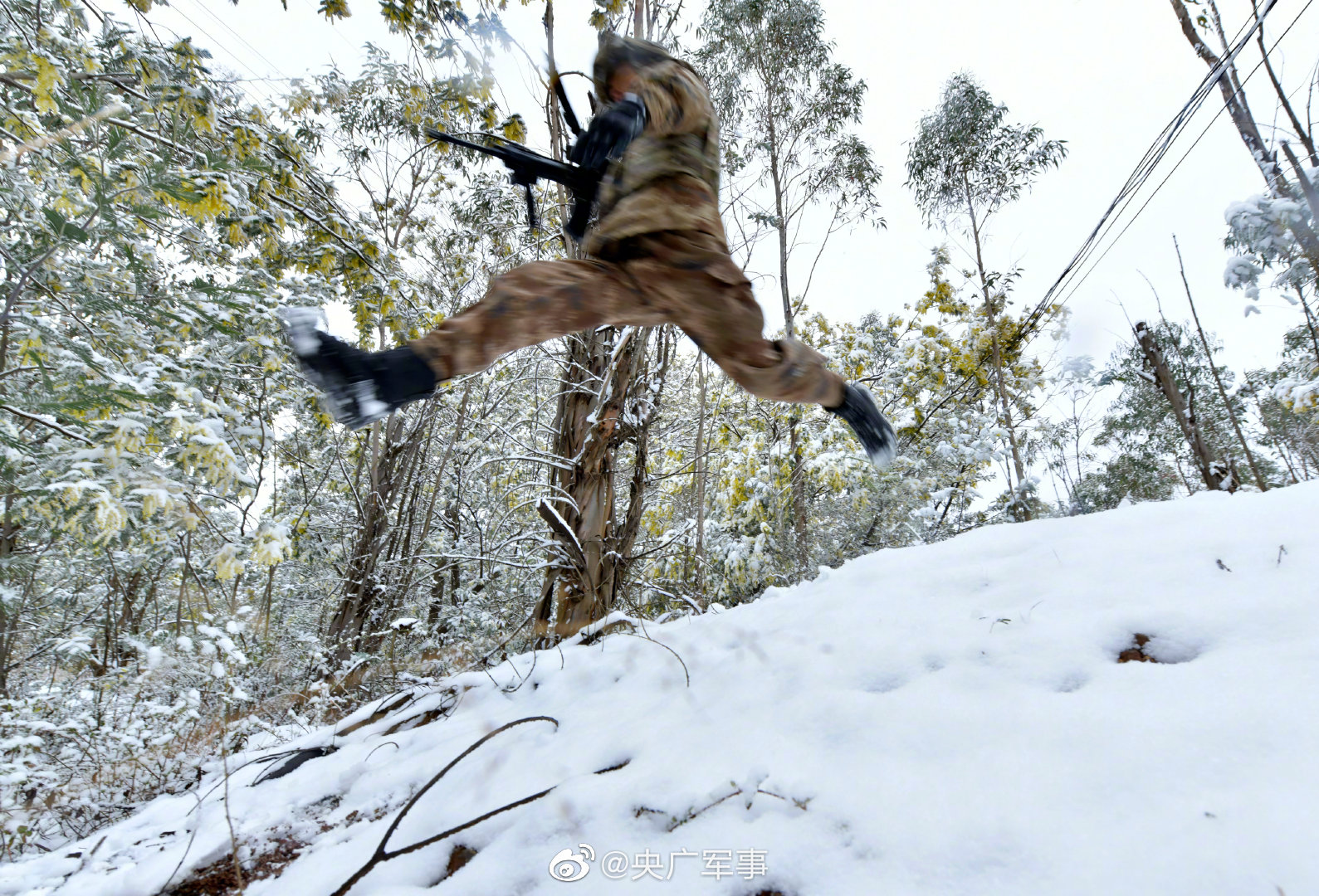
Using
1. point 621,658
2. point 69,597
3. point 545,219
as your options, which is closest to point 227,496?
point 621,658

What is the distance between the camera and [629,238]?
5.21 ft

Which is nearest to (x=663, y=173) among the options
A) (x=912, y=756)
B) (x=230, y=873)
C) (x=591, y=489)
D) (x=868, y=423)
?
(x=868, y=423)

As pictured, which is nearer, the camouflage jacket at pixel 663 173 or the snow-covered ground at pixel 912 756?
the snow-covered ground at pixel 912 756

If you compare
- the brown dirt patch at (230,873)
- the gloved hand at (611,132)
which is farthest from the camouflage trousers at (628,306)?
the brown dirt patch at (230,873)

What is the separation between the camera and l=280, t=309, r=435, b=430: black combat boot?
1277mm

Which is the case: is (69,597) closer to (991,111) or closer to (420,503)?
(420,503)

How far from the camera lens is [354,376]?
4.22 feet

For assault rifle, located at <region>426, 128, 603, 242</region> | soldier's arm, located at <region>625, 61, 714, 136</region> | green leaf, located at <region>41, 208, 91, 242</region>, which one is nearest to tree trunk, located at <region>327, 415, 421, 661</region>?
green leaf, located at <region>41, 208, 91, 242</region>

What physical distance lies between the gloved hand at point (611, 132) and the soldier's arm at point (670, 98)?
164mm

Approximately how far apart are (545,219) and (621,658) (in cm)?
434

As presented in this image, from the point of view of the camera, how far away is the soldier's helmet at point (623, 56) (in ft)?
5.64

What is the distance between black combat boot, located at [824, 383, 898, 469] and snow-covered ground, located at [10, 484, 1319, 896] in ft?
1.63

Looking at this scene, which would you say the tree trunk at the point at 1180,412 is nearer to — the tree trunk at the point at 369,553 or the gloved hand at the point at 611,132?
the gloved hand at the point at 611,132

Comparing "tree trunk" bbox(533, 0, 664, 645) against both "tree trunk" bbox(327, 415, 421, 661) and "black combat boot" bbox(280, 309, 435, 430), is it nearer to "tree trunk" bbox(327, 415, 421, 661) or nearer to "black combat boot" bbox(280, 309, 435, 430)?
"black combat boot" bbox(280, 309, 435, 430)
